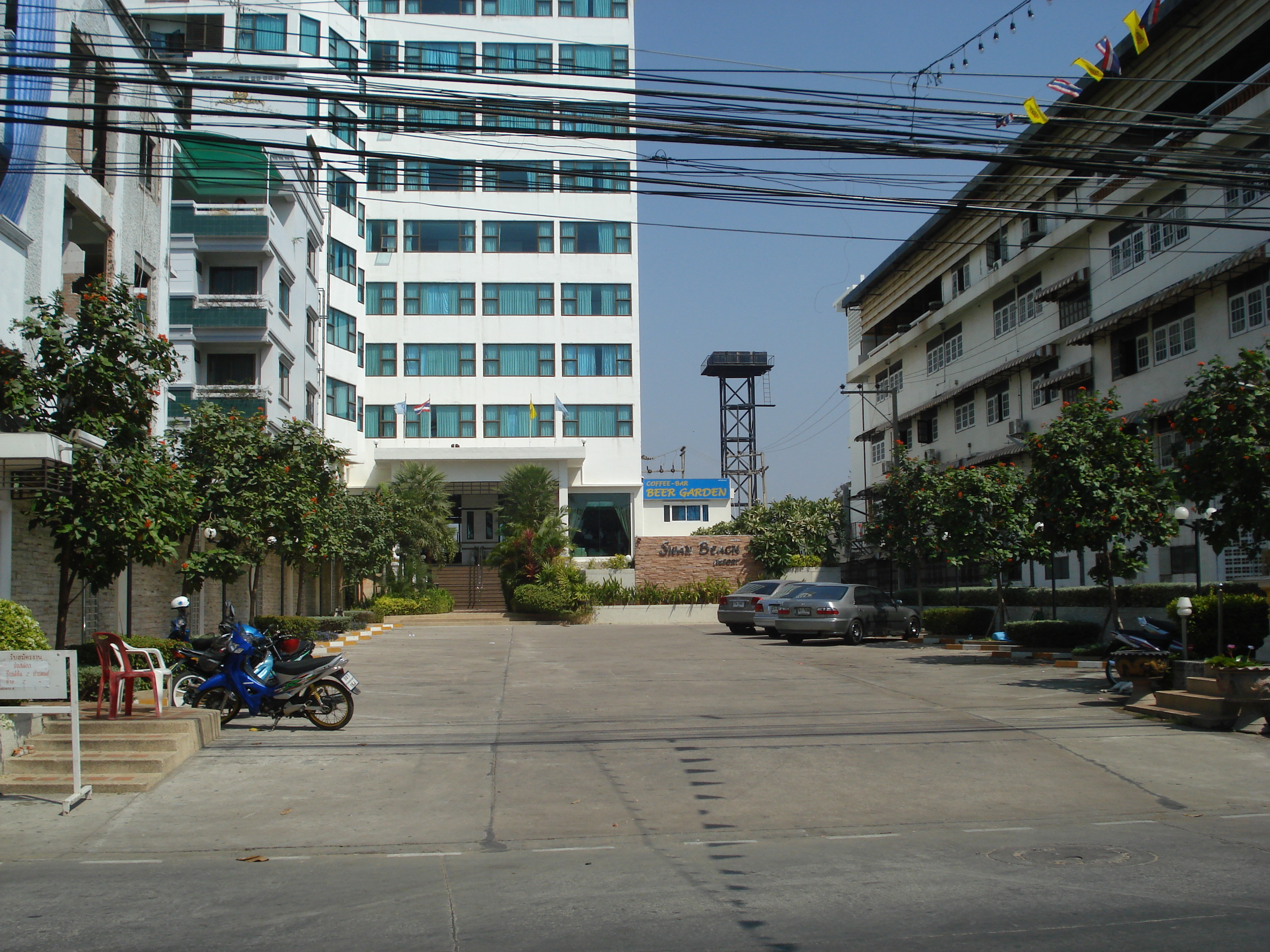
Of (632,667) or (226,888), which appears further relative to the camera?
(632,667)

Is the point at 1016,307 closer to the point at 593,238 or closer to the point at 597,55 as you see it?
the point at 593,238

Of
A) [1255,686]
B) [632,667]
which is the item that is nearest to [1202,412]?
[1255,686]

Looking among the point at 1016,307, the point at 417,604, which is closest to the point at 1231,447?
the point at 1016,307

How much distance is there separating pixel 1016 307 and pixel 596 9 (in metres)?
25.1

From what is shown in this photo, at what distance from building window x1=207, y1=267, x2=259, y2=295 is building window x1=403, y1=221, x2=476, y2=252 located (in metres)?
14.6

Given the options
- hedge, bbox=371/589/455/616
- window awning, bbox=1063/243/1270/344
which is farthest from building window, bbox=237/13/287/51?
window awning, bbox=1063/243/1270/344

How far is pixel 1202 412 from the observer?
13.8 metres

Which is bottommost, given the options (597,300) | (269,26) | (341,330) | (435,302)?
(341,330)

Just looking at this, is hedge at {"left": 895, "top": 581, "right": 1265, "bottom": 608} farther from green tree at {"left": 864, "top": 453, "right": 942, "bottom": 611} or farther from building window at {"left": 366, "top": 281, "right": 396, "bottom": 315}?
building window at {"left": 366, "top": 281, "right": 396, "bottom": 315}

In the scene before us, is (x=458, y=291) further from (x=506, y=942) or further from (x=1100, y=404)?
(x=506, y=942)

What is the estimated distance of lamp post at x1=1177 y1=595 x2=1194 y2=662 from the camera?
13406mm

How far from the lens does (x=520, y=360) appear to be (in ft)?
159

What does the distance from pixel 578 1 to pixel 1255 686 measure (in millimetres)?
45569

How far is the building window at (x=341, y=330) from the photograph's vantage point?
4494 cm
